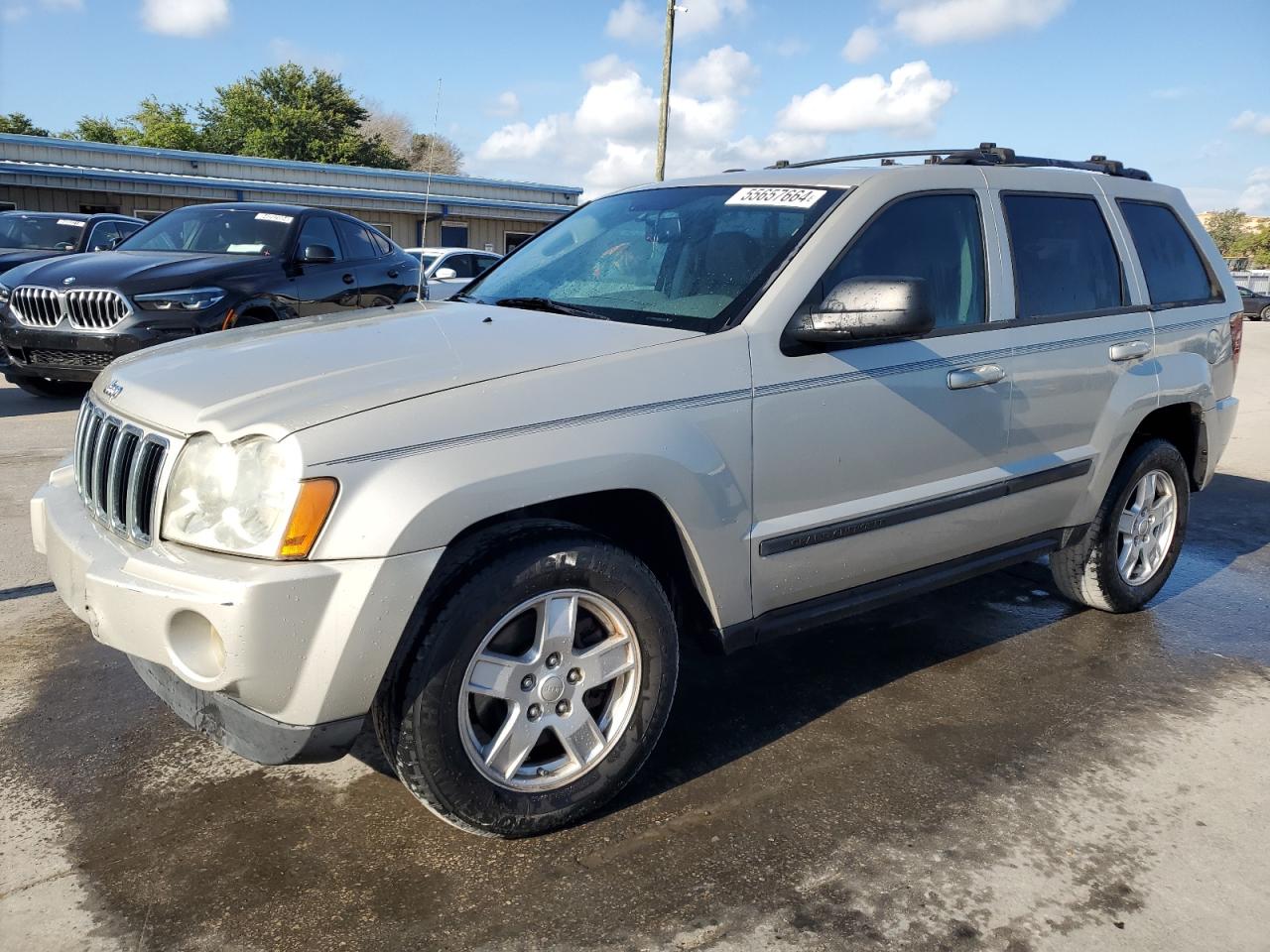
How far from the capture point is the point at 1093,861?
2.77m

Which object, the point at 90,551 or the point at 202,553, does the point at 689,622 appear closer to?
the point at 202,553

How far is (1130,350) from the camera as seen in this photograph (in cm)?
427

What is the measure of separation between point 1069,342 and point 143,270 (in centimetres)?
681

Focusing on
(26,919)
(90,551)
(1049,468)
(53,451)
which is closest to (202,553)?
(90,551)

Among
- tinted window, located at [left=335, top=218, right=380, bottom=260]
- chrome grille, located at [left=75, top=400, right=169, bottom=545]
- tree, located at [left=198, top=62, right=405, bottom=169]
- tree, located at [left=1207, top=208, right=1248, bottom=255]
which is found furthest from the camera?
tree, located at [left=1207, top=208, right=1248, bottom=255]

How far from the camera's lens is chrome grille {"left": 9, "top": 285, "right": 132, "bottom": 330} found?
791cm

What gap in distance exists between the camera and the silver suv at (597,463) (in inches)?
95.0

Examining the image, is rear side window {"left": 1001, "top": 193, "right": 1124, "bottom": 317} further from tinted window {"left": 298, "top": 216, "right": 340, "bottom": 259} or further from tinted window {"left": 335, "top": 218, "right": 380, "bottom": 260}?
tinted window {"left": 335, "top": 218, "right": 380, "bottom": 260}

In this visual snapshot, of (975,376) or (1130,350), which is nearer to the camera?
(975,376)

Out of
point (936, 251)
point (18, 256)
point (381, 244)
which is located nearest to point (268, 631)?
point (936, 251)

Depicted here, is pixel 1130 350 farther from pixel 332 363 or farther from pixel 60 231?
pixel 60 231

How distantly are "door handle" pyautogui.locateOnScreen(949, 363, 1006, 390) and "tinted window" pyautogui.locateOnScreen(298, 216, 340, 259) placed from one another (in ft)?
21.5

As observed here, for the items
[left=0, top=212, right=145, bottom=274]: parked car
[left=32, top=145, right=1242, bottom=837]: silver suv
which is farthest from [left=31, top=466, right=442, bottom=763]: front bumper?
[left=0, top=212, right=145, bottom=274]: parked car

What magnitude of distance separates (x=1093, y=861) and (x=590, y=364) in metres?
1.85
